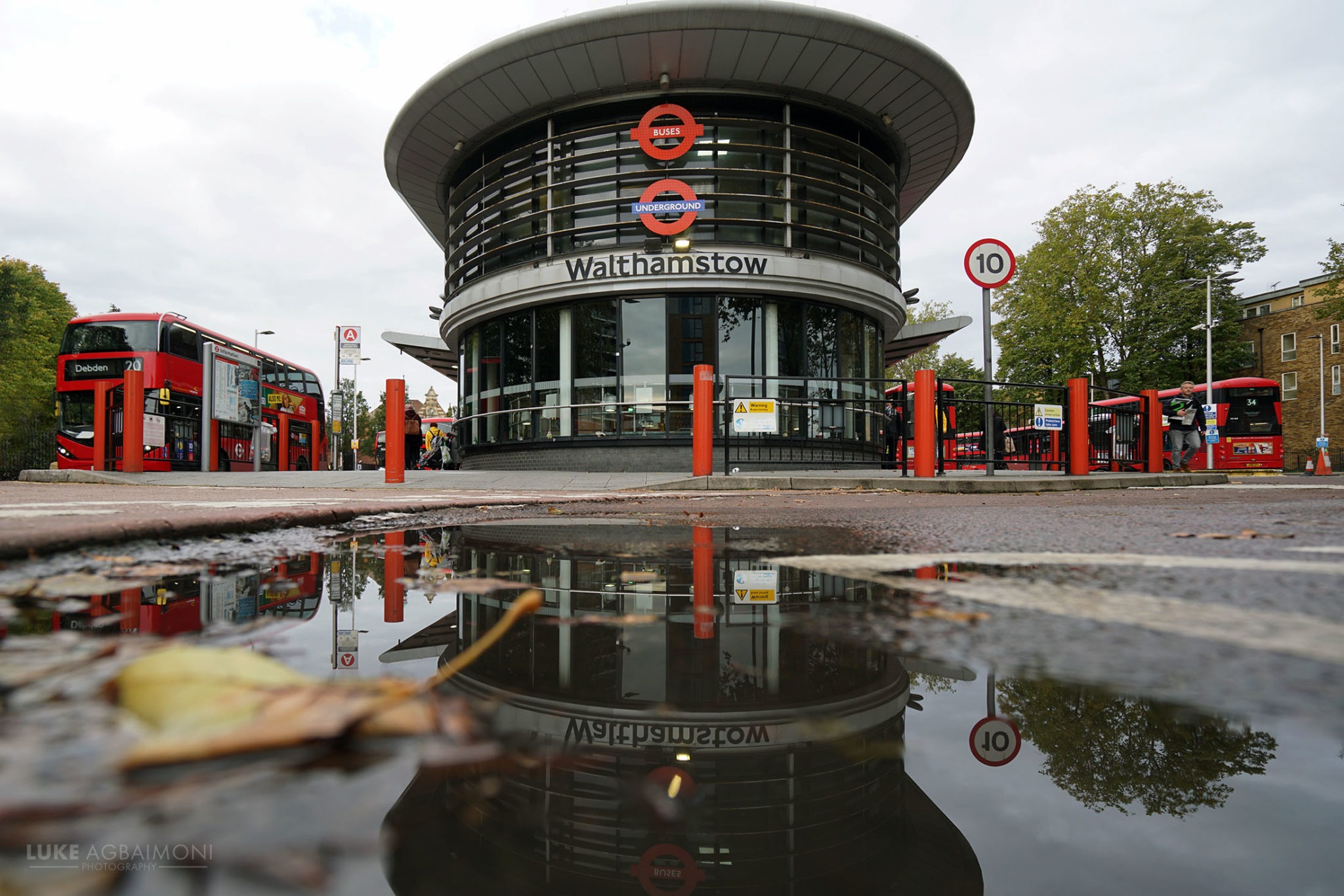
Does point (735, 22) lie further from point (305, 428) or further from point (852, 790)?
point (305, 428)

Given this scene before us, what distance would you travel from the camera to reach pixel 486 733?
27.2 inches

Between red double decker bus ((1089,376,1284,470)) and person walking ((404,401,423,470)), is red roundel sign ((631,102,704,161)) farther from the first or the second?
red double decker bus ((1089,376,1284,470))

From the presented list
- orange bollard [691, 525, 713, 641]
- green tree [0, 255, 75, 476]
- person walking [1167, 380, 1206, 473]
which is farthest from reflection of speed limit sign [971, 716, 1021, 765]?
green tree [0, 255, 75, 476]

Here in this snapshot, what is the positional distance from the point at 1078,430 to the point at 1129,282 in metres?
25.7

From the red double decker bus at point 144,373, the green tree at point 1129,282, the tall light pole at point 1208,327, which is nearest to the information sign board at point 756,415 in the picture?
the red double decker bus at point 144,373

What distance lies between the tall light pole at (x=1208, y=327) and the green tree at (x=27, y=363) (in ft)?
134

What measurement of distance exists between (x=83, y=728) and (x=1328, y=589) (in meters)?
2.19

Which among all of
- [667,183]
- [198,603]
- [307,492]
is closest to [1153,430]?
[667,183]

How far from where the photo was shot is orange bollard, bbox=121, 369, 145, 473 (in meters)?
12.7

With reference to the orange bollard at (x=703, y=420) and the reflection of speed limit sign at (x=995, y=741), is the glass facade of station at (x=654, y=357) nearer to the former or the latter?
the orange bollard at (x=703, y=420)

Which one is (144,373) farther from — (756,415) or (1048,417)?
(1048,417)

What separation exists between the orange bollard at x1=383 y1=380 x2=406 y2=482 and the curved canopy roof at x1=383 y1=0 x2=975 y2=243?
8.27 meters

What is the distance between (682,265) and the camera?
45.6 feet

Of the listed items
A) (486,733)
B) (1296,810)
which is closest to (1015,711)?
(1296,810)
